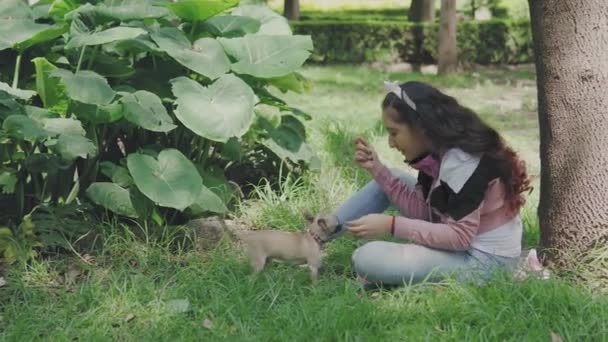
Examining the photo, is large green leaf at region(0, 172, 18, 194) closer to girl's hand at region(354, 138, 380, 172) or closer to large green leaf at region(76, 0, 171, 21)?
large green leaf at region(76, 0, 171, 21)

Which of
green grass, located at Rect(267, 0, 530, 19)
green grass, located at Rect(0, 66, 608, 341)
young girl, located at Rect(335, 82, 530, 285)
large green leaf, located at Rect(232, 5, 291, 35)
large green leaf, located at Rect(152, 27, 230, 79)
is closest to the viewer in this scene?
green grass, located at Rect(0, 66, 608, 341)

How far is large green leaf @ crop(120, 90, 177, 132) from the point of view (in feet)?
14.3

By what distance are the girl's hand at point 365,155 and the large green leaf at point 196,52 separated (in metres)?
1.01

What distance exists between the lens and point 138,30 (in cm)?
443

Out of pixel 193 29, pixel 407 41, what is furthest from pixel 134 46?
pixel 407 41

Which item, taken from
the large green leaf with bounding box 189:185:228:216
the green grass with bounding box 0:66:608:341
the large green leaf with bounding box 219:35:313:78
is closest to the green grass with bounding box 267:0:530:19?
the large green leaf with bounding box 219:35:313:78

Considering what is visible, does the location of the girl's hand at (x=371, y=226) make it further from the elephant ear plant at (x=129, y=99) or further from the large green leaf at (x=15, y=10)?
the large green leaf at (x=15, y=10)

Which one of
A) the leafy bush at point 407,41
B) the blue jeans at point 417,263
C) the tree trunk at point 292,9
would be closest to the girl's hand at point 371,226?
the blue jeans at point 417,263

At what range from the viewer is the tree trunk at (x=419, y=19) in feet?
47.5

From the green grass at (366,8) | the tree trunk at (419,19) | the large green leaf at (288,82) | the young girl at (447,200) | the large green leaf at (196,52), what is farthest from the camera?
the green grass at (366,8)

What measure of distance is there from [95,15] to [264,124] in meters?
1.26

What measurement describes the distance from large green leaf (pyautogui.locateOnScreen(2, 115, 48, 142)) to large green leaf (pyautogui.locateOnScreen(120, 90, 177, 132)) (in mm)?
424

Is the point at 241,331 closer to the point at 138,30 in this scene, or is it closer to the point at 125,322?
the point at 125,322

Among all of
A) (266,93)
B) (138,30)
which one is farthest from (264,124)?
(138,30)
